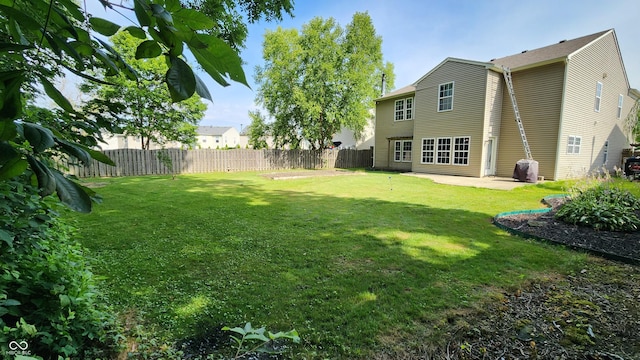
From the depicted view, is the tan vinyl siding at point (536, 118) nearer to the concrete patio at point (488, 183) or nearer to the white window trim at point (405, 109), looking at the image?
the concrete patio at point (488, 183)

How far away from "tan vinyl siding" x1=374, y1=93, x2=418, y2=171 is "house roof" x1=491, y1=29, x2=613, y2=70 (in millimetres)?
5654

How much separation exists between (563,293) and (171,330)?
3.57 m

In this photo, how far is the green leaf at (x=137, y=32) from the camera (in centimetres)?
67

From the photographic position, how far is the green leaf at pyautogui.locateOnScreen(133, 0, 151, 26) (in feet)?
1.92

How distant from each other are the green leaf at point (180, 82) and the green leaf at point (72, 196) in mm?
290

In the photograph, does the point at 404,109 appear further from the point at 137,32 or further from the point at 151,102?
the point at 137,32

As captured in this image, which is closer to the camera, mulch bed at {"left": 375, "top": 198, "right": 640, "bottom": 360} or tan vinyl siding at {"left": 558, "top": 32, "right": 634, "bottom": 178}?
mulch bed at {"left": 375, "top": 198, "right": 640, "bottom": 360}

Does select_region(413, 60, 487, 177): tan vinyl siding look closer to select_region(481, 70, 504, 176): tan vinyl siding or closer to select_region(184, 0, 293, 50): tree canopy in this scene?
select_region(481, 70, 504, 176): tan vinyl siding

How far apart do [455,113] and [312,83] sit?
30.5 ft

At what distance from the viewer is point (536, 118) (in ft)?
40.5

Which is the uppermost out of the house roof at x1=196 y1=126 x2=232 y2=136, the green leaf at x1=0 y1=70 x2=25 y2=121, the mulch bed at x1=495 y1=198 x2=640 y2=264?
the house roof at x1=196 y1=126 x2=232 y2=136

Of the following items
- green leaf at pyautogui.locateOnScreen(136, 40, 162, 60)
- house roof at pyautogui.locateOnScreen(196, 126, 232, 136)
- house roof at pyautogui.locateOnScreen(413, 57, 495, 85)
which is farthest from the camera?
house roof at pyautogui.locateOnScreen(196, 126, 232, 136)

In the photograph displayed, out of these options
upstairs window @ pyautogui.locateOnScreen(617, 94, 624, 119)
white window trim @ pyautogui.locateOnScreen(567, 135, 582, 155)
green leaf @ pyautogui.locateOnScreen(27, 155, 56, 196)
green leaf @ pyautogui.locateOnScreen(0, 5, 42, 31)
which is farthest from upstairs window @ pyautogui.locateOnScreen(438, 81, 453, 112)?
green leaf @ pyautogui.locateOnScreen(27, 155, 56, 196)

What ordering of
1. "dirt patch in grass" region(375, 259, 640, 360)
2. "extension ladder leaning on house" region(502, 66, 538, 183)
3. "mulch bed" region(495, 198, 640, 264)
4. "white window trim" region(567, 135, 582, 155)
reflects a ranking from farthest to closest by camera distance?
"white window trim" region(567, 135, 582, 155) < "extension ladder leaning on house" region(502, 66, 538, 183) < "mulch bed" region(495, 198, 640, 264) < "dirt patch in grass" region(375, 259, 640, 360)
